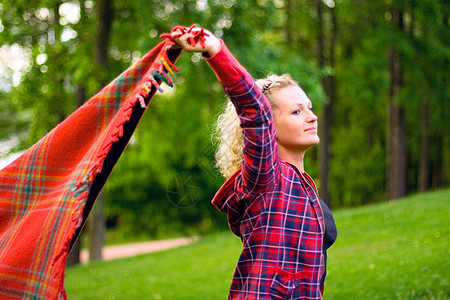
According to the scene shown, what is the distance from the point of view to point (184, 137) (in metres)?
19.9

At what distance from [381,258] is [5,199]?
6.30 metres

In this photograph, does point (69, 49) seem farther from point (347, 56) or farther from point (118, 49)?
point (347, 56)

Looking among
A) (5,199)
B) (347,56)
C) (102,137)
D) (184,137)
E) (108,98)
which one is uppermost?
(108,98)

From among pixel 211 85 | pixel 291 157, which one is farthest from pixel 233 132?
pixel 211 85

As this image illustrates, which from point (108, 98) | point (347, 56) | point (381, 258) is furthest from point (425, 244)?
point (347, 56)

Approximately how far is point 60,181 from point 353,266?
237 inches

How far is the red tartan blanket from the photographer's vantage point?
2.06 metres

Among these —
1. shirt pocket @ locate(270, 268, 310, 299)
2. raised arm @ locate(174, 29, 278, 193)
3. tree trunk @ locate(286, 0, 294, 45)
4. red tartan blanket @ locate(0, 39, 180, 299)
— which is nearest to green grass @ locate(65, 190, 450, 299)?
shirt pocket @ locate(270, 268, 310, 299)

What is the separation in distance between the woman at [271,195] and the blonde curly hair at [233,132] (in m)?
0.08

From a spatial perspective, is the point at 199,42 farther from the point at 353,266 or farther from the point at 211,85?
the point at 211,85

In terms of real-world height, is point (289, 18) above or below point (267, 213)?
above

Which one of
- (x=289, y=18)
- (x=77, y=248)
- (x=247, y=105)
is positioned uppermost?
(x=289, y=18)

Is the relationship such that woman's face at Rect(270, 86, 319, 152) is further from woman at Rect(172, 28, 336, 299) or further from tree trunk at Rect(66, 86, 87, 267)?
tree trunk at Rect(66, 86, 87, 267)

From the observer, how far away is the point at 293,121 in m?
2.40
